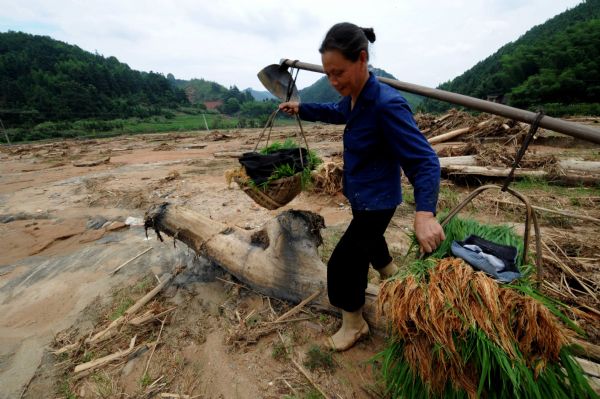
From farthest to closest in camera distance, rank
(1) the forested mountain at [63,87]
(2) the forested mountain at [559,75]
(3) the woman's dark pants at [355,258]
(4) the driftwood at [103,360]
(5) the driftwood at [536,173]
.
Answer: (1) the forested mountain at [63,87] < (2) the forested mountain at [559,75] < (5) the driftwood at [536,173] < (4) the driftwood at [103,360] < (3) the woman's dark pants at [355,258]

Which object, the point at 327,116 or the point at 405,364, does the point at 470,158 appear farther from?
the point at 405,364

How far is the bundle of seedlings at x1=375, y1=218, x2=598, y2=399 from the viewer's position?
1088mm

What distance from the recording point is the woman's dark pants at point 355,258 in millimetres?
1806

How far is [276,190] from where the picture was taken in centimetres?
231

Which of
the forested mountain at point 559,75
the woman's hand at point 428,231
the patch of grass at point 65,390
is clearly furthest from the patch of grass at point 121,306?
the forested mountain at point 559,75

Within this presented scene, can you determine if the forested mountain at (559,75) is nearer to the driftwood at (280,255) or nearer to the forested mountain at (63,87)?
the driftwood at (280,255)

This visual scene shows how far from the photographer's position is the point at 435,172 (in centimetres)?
139

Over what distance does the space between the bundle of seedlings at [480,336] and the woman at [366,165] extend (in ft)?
0.78

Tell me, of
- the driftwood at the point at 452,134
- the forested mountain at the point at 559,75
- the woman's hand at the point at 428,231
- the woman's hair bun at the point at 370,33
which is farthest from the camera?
the forested mountain at the point at 559,75

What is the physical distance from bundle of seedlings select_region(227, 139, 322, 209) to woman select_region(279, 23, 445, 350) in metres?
0.57

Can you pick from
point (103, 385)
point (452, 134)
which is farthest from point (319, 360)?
point (452, 134)

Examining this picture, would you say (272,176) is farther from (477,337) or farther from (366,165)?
(477,337)

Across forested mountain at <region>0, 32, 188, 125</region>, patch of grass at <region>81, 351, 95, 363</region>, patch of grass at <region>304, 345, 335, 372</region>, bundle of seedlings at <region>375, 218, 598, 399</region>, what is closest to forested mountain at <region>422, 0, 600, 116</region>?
patch of grass at <region>304, 345, 335, 372</region>

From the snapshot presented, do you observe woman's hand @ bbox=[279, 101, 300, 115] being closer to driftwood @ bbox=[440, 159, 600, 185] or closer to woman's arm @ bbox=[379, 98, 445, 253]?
woman's arm @ bbox=[379, 98, 445, 253]
